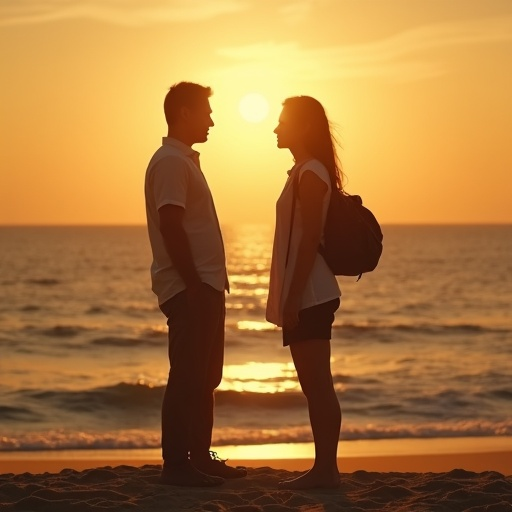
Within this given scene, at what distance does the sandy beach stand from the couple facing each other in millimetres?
210

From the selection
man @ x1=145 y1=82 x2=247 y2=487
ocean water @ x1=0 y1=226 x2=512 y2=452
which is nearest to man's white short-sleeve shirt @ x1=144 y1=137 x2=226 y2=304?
man @ x1=145 y1=82 x2=247 y2=487

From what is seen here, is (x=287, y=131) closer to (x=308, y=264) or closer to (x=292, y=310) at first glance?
(x=308, y=264)

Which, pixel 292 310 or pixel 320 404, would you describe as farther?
pixel 320 404

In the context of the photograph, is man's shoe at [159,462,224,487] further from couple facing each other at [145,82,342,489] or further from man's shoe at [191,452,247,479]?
man's shoe at [191,452,247,479]

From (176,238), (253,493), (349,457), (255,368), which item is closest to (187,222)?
(176,238)

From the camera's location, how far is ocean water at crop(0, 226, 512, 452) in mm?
10922

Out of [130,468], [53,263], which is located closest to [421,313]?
[130,468]

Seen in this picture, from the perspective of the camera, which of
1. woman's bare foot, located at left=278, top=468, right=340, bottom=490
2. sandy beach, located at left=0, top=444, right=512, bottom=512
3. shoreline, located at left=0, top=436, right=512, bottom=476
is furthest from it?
shoreline, located at left=0, top=436, right=512, bottom=476

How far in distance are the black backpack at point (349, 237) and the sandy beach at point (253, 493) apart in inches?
46.1

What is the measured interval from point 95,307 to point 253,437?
24100 mm

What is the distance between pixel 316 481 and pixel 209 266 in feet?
4.21

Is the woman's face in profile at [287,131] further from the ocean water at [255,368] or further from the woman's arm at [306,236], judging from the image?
the ocean water at [255,368]

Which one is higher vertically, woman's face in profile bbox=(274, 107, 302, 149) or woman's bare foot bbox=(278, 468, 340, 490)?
woman's face in profile bbox=(274, 107, 302, 149)

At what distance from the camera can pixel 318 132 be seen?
535 cm
